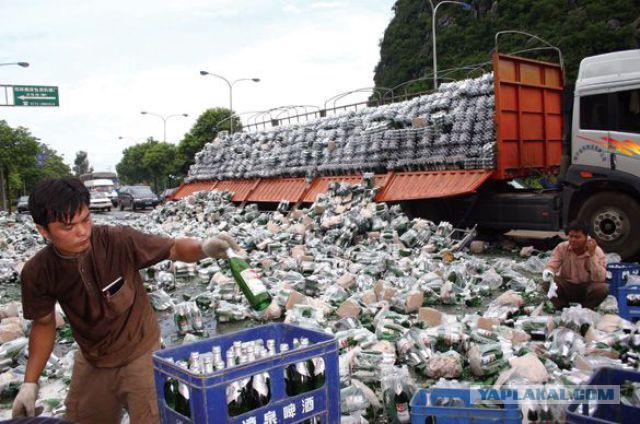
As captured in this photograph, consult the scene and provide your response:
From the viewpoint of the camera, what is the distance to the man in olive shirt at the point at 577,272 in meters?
5.13

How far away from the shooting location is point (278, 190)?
13.5 metres

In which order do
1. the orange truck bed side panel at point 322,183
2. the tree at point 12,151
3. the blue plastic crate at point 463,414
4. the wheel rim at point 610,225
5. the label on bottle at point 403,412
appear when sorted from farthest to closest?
the tree at point 12,151, the orange truck bed side panel at point 322,183, the wheel rim at point 610,225, the label on bottle at point 403,412, the blue plastic crate at point 463,414

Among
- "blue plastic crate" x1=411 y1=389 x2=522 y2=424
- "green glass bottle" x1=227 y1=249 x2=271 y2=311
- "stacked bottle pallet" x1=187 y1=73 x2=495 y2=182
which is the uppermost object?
"stacked bottle pallet" x1=187 y1=73 x2=495 y2=182

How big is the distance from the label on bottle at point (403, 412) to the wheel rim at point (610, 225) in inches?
235

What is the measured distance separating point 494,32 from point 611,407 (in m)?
49.4

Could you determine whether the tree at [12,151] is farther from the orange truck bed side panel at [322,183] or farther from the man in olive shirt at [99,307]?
the man in olive shirt at [99,307]

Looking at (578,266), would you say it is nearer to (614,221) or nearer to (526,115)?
(614,221)

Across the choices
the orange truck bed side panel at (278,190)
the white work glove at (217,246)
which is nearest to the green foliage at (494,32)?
the orange truck bed side panel at (278,190)

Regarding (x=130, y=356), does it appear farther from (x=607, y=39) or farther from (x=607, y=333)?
(x=607, y=39)

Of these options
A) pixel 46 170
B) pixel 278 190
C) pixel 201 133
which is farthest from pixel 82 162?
pixel 278 190

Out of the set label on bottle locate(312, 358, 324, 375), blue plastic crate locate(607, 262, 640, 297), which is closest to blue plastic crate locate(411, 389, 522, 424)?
label on bottle locate(312, 358, 324, 375)

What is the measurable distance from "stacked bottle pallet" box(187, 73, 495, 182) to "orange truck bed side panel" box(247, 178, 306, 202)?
19 centimetres

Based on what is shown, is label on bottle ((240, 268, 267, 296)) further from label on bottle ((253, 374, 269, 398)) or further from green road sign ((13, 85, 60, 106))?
green road sign ((13, 85, 60, 106))

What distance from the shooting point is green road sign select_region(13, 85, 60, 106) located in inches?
1093
